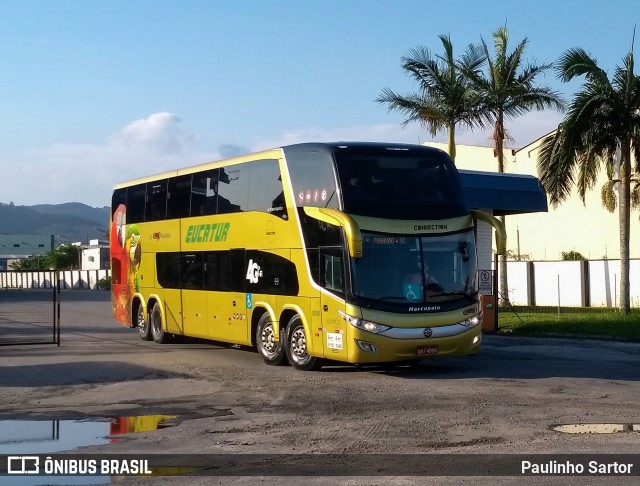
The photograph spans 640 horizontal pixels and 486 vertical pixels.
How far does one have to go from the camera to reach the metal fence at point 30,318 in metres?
26.4

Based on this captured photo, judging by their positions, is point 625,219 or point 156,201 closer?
point 156,201

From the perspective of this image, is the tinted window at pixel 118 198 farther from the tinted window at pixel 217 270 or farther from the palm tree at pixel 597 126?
the palm tree at pixel 597 126

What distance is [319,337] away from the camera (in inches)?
680

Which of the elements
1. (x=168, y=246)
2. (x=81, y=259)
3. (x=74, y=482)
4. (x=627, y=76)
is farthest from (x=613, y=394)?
(x=81, y=259)

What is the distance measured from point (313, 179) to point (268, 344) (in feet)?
11.9

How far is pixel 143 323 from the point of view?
25391mm

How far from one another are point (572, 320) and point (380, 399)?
1692 cm

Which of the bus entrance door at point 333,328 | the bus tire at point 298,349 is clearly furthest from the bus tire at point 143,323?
the bus entrance door at point 333,328

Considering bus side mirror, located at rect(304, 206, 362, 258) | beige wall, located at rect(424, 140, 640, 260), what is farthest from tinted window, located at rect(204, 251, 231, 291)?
beige wall, located at rect(424, 140, 640, 260)

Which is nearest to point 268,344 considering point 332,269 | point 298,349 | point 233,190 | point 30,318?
point 298,349

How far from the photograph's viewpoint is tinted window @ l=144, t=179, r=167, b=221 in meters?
23.8

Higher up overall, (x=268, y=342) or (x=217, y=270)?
(x=217, y=270)

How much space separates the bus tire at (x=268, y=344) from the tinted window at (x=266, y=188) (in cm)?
211

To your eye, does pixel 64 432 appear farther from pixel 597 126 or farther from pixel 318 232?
pixel 597 126
